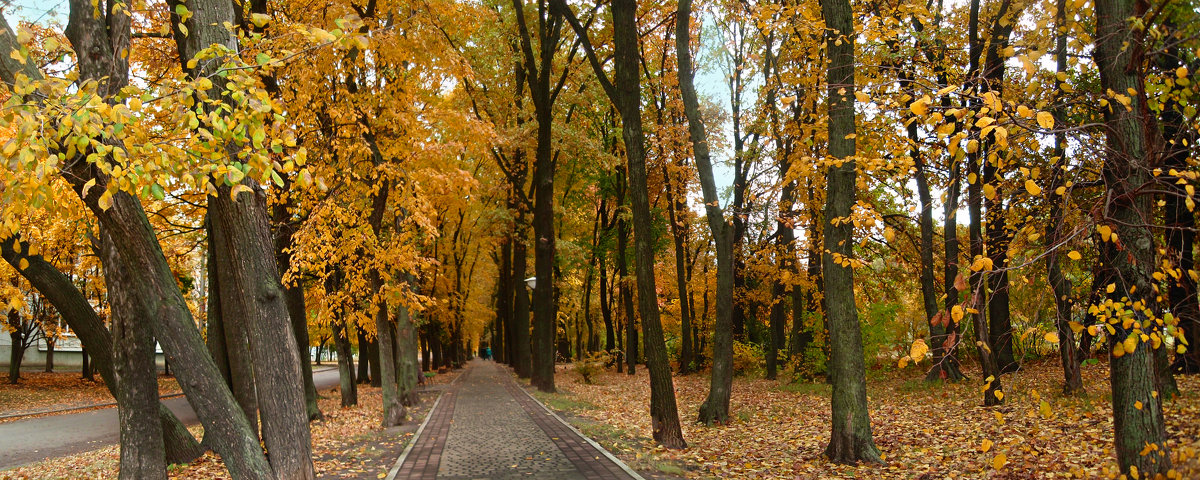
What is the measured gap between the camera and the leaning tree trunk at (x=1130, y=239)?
382 centimetres

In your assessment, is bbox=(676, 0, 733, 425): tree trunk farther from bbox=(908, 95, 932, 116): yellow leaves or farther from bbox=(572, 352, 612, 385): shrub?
bbox=(572, 352, 612, 385): shrub

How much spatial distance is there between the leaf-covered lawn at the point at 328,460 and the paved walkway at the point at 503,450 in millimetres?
387

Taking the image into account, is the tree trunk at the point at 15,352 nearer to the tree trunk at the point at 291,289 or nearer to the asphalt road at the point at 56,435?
the asphalt road at the point at 56,435

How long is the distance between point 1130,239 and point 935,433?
19.2ft

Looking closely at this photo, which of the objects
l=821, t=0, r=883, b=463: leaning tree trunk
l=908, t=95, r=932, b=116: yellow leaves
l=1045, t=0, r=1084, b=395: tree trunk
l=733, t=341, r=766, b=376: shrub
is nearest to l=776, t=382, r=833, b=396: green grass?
l=733, t=341, r=766, b=376: shrub

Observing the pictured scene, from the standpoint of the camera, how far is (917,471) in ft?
23.2

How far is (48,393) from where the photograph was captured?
25.2 m

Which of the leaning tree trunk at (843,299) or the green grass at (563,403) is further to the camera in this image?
the green grass at (563,403)

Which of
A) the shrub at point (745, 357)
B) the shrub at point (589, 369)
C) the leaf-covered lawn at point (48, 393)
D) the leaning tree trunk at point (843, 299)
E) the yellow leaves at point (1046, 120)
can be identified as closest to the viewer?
the yellow leaves at point (1046, 120)

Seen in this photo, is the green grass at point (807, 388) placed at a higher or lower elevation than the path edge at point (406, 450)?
lower

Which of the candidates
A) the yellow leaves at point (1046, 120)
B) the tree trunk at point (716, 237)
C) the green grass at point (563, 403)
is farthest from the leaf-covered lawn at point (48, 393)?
the yellow leaves at point (1046, 120)

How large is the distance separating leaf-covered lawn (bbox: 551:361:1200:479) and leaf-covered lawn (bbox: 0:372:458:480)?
366 centimetres

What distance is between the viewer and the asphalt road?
1188 cm

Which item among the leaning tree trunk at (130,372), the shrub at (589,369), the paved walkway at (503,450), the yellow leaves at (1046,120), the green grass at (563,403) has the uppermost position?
the yellow leaves at (1046,120)
